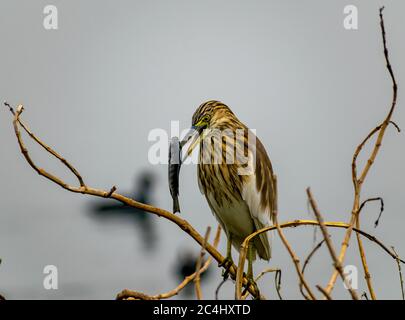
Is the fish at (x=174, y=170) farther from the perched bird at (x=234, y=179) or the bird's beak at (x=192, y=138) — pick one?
the perched bird at (x=234, y=179)

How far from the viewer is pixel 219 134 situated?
15.0 ft

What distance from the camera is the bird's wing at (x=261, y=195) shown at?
14.3 feet

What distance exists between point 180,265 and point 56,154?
0.68m

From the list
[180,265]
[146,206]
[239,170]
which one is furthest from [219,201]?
[146,206]

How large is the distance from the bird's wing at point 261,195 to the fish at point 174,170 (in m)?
0.93

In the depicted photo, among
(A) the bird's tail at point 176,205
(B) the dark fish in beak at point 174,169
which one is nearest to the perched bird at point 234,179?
(B) the dark fish in beak at point 174,169

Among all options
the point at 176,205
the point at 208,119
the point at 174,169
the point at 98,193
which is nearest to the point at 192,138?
the point at 208,119

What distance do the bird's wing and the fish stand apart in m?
0.93

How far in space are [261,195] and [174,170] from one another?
1.26 metres

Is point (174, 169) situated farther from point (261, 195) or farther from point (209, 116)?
point (209, 116)

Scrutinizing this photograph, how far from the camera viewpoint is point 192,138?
14.4 feet

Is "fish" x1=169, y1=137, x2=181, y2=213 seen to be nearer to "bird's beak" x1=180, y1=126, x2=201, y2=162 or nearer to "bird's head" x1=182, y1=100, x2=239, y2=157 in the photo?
"bird's beak" x1=180, y1=126, x2=201, y2=162

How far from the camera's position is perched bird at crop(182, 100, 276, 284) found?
4375mm

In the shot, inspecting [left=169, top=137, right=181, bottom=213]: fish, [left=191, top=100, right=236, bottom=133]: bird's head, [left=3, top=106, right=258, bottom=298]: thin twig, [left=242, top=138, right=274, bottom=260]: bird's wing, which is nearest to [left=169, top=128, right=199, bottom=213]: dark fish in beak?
[left=169, top=137, right=181, bottom=213]: fish
